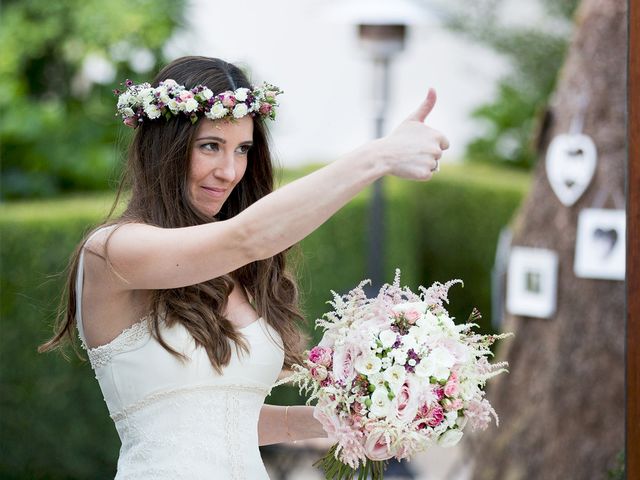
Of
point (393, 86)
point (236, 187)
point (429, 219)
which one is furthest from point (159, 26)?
point (236, 187)

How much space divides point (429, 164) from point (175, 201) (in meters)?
0.61

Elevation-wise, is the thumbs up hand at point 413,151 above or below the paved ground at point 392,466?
above

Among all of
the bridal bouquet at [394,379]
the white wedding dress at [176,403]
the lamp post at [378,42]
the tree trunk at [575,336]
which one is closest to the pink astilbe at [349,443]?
the bridal bouquet at [394,379]

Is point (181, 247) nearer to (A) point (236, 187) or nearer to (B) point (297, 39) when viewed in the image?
(A) point (236, 187)

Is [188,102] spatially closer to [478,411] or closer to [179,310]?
[179,310]

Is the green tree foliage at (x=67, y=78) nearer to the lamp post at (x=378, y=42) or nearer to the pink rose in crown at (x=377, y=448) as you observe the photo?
the lamp post at (x=378, y=42)

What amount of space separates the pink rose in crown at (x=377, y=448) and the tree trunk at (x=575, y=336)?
309cm

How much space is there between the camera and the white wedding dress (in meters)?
2.22

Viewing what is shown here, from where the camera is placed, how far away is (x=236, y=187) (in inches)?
99.3

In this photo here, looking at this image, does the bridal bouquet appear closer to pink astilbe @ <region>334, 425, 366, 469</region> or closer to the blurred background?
pink astilbe @ <region>334, 425, 366, 469</region>

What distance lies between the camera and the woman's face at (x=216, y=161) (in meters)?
2.29

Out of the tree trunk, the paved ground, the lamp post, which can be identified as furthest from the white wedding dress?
the lamp post

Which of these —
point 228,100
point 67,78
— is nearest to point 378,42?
point 67,78

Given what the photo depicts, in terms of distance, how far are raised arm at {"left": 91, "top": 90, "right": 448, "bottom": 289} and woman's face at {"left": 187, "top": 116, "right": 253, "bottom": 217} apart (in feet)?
0.94
